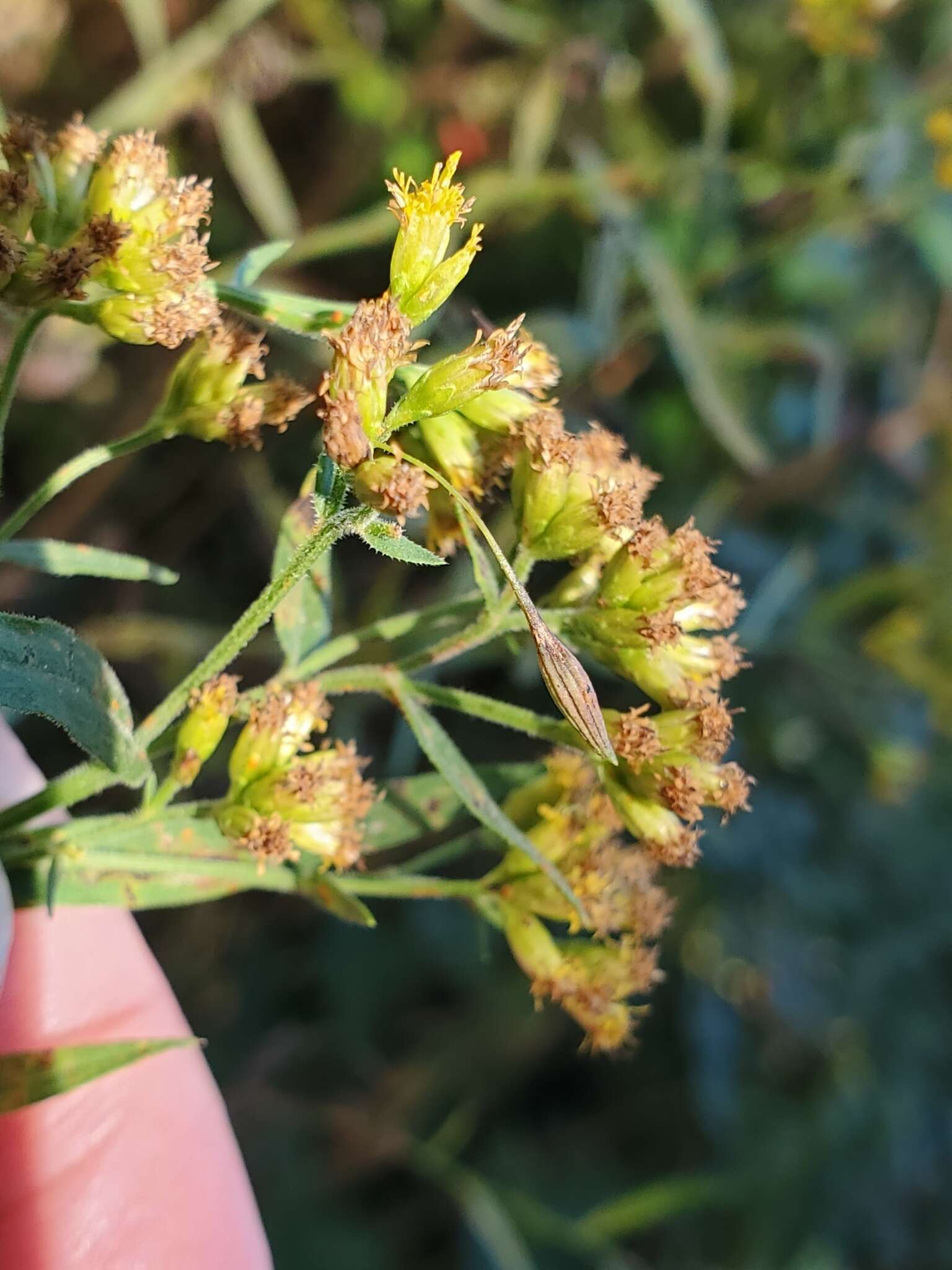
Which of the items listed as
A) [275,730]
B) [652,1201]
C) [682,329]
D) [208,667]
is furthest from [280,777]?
[652,1201]

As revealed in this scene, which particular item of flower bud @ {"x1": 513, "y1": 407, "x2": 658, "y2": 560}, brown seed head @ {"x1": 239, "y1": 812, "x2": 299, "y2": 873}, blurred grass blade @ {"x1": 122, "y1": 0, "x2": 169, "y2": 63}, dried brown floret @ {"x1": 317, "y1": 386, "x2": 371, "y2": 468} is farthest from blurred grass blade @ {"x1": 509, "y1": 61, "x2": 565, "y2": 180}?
brown seed head @ {"x1": 239, "y1": 812, "x2": 299, "y2": 873}

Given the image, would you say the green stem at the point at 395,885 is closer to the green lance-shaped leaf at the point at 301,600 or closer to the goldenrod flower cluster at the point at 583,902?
the goldenrod flower cluster at the point at 583,902

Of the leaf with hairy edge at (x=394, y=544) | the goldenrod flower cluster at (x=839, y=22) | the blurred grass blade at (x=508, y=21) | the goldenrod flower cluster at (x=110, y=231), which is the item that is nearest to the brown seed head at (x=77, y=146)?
the goldenrod flower cluster at (x=110, y=231)

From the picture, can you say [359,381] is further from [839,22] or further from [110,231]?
[839,22]

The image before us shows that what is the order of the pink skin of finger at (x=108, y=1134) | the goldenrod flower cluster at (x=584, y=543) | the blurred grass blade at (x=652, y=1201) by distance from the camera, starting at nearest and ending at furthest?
the goldenrod flower cluster at (x=584, y=543) < the pink skin of finger at (x=108, y=1134) < the blurred grass blade at (x=652, y=1201)

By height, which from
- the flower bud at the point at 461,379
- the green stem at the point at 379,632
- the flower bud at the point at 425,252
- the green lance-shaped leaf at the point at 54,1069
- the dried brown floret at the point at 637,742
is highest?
the flower bud at the point at 425,252

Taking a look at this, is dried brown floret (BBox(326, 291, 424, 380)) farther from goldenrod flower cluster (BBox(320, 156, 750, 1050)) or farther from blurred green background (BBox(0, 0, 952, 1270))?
blurred green background (BBox(0, 0, 952, 1270))

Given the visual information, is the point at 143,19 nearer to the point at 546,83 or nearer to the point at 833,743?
the point at 546,83
